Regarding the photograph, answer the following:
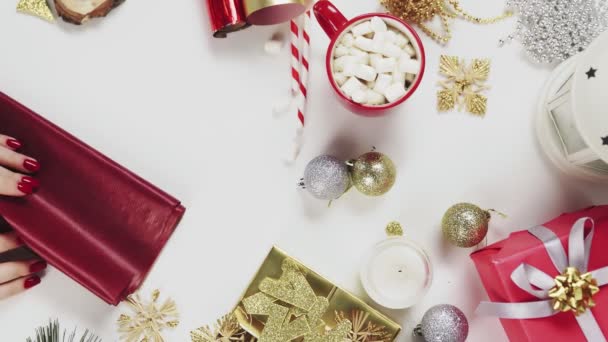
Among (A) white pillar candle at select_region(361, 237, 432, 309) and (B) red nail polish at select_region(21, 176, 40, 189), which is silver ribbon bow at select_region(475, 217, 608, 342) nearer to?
(A) white pillar candle at select_region(361, 237, 432, 309)

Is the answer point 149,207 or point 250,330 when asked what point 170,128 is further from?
point 250,330

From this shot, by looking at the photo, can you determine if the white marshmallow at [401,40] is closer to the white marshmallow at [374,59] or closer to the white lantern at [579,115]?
the white marshmallow at [374,59]

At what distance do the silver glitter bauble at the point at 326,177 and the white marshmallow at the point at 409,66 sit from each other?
0.19m

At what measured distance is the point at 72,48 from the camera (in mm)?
1018

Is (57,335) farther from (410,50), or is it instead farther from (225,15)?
(410,50)

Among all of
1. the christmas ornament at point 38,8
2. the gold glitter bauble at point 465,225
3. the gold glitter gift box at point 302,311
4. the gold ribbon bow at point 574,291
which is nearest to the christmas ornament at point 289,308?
the gold glitter gift box at point 302,311

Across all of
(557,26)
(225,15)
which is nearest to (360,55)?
(225,15)

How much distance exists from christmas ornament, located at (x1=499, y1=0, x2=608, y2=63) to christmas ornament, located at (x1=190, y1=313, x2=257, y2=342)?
716mm

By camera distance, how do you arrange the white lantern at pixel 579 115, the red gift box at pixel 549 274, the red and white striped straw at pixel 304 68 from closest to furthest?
1. the white lantern at pixel 579 115
2. the red gift box at pixel 549 274
3. the red and white striped straw at pixel 304 68

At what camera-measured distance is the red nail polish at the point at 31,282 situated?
100 centimetres

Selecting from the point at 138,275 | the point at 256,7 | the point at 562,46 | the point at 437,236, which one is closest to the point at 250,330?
the point at 138,275

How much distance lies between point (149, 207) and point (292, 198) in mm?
256

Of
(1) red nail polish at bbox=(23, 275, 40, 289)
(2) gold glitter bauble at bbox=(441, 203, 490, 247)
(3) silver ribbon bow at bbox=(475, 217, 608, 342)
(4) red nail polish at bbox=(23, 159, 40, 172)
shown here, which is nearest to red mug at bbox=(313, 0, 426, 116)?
(2) gold glitter bauble at bbox=(441, 203, 490, 247)

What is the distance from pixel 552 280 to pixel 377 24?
1.60 ft
